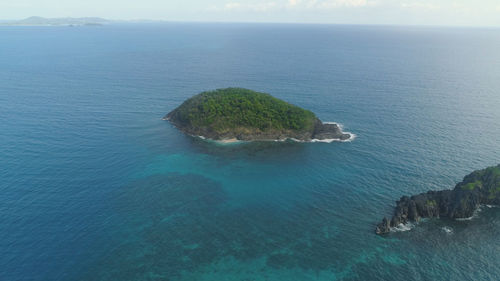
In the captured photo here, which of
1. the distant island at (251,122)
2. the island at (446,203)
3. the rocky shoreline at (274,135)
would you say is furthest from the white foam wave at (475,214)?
the distant island at (251,122)

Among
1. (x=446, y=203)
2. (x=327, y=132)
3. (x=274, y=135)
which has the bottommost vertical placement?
(x=446, y=203)

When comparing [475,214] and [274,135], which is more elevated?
[274,135]

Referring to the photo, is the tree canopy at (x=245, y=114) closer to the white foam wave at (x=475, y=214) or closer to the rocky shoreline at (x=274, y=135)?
the rocky shoreline at (x=274, y=135)

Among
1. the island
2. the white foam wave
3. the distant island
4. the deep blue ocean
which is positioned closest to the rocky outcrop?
the distant island

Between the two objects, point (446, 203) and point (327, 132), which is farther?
point (327, 132)

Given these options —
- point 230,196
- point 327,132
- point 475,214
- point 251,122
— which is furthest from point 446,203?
point 251,122

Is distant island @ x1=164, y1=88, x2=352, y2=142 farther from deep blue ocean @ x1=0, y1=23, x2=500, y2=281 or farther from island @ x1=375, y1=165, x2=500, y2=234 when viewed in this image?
island @ x1=375, y1=165, x2=500, y2=234

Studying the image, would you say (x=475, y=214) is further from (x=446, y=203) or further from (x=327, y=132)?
(x=327, y=132)
